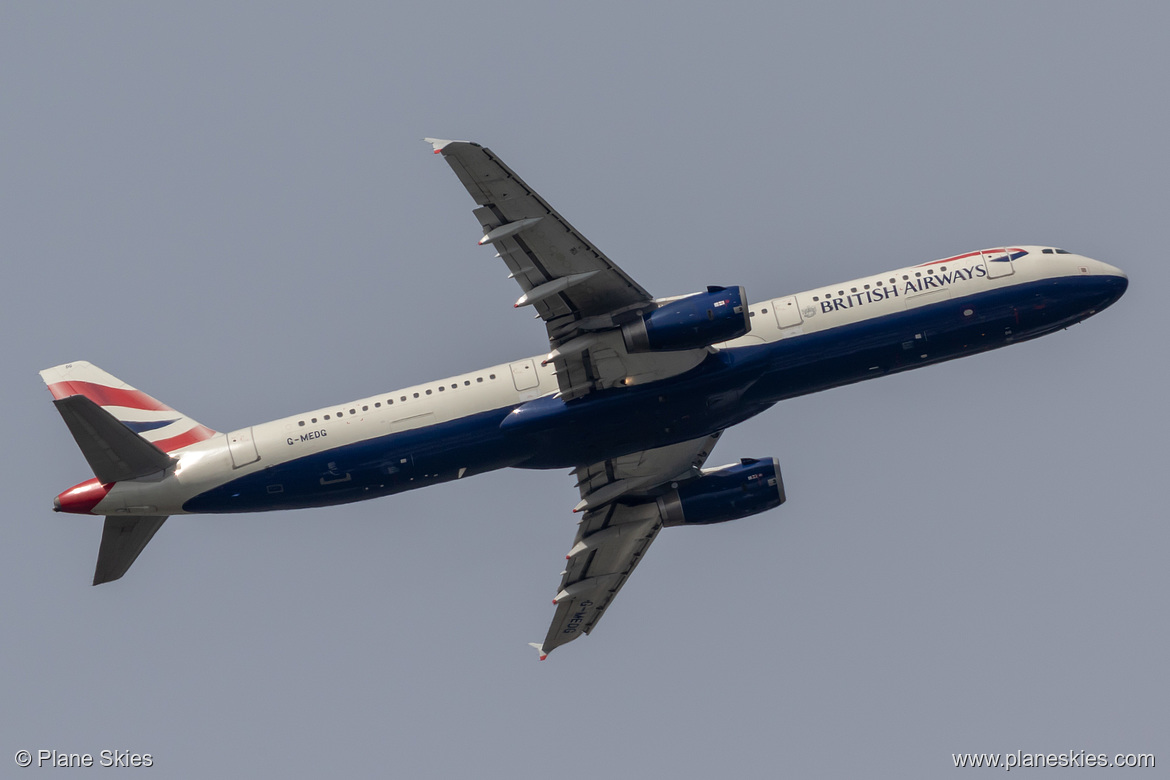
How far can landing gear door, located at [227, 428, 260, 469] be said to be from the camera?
5609 centimetres

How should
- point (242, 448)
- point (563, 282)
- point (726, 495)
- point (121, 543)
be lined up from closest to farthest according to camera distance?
1. point (563, 282)
2. point (242, 448)
3. point (121, 543)
4. point (726, 495)

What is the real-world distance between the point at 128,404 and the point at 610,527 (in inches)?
839

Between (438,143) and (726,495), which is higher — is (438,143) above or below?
above

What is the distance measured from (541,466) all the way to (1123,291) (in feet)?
80.6

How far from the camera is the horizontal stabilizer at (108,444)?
2083 inches

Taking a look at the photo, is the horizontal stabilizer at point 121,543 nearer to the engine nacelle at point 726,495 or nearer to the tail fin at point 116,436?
the tail fin at point 116,436

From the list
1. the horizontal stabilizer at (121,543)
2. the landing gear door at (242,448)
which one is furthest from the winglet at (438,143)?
the horizontal stabilizer at (121,543)

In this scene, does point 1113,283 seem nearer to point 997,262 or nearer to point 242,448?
point 997,262

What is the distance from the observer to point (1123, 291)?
193 ft

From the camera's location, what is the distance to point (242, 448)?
56344 millimetres

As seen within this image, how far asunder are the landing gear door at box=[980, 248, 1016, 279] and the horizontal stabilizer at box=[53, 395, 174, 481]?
32.9 meters

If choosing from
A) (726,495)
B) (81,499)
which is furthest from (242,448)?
(726,495)

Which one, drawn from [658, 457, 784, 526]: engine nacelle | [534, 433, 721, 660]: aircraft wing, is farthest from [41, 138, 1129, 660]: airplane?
[658, 457, 784, 526]: engine nacelle

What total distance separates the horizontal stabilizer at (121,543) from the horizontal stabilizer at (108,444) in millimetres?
3040
